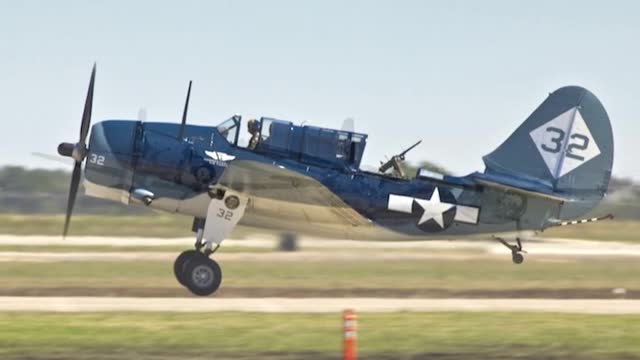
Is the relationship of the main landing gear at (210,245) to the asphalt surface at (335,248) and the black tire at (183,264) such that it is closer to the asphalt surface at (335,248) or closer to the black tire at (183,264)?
the black tire at (183,264)

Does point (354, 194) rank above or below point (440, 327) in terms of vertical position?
above

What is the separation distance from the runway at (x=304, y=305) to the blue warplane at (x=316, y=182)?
154 centimetres

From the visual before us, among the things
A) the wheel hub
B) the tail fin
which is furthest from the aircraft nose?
the tail fin

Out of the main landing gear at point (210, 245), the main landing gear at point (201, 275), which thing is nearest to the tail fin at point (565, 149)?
the main landing gear at point (210, 245)

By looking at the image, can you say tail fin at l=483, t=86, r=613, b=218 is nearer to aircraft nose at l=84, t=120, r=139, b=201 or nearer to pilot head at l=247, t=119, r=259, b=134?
pilot head at l=247, t=119, r=259, b=134

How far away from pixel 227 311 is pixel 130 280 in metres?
9.13

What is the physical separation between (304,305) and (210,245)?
2.92m

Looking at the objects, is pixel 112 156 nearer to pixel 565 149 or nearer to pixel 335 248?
pixel 565 149

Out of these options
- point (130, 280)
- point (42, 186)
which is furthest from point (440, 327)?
point (42, 186)

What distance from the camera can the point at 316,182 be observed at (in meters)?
25.4

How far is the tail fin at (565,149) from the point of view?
27.2 metres

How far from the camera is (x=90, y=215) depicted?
68.5 metres

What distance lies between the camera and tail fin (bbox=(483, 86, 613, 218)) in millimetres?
27188

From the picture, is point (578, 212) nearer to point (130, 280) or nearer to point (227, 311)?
point (227, 311)
